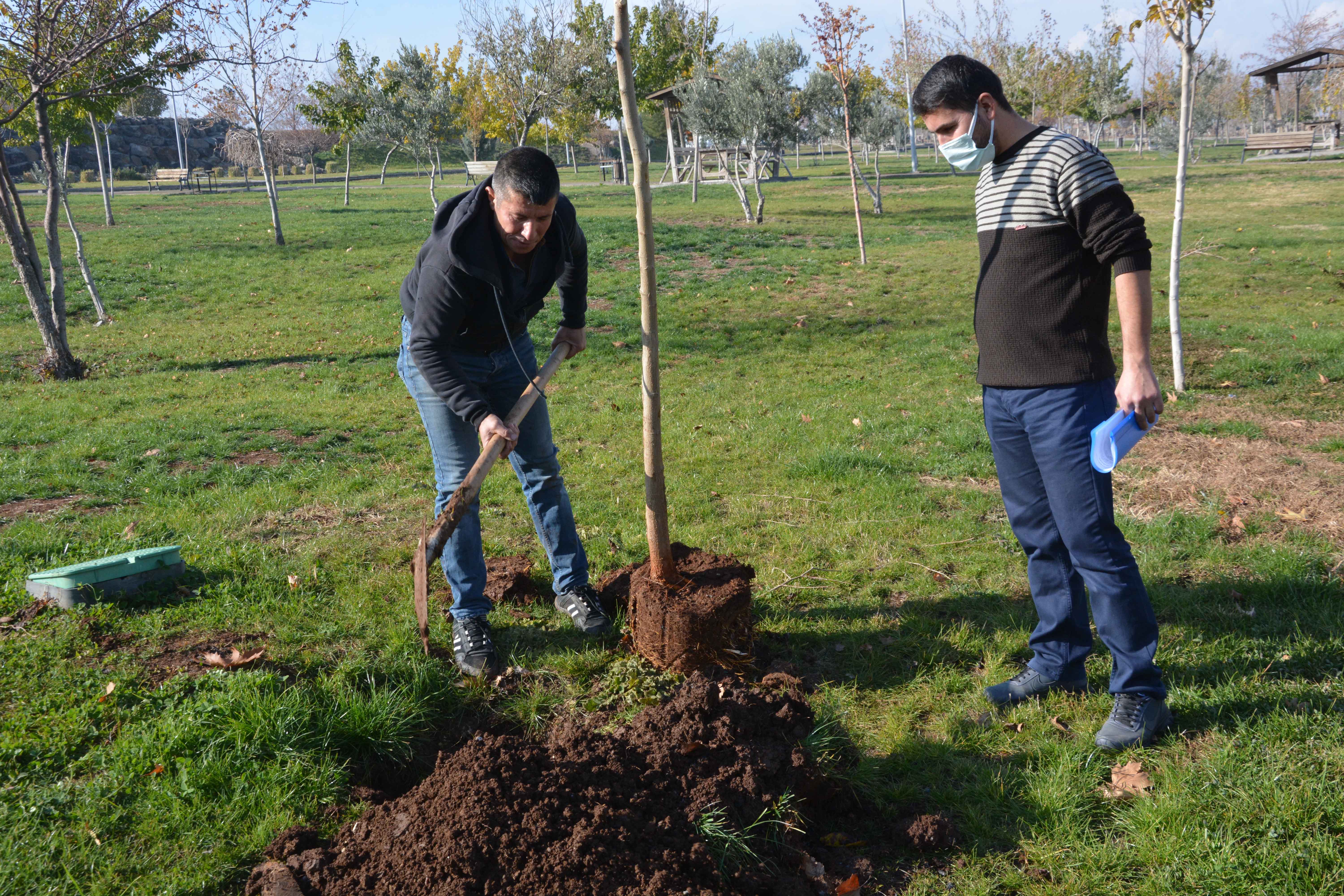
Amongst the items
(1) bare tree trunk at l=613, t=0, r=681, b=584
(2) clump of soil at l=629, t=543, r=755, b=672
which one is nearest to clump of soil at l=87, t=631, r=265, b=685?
(2) clump of soil at l=629, t=543, r=755, b=672

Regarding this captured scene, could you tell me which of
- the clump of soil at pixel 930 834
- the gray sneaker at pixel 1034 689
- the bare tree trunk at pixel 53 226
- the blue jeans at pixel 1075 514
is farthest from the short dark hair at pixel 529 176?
the bare tree trunk at pixel 53 226

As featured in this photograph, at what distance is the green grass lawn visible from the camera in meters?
2.62

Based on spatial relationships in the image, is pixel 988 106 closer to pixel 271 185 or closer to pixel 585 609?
pixel 585 609

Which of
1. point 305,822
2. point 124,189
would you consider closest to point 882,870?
point 305,822

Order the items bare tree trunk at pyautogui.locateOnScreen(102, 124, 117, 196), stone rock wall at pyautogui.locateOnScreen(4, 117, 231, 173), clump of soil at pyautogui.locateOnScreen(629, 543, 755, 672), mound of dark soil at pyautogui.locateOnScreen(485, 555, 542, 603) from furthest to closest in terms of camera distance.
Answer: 1. stone rock wall at pyautogui.locateOnScreen(4, 117, 231, 173)
2. bare tree trunk at pyautogui.locateOnScreen(102, 124, 117, 196)
3. mound of dark soil at pyautogui.locateOnScreen(485, 555, 542, 603)
4. clump of soil at pyautogui.locateOnScreen(629, 543, 755, 672)

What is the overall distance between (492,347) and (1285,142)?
1620 inches

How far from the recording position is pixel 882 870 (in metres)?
2.50

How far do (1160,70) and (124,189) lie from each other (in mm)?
52016

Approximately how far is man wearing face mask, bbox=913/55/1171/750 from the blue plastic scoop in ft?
0.11

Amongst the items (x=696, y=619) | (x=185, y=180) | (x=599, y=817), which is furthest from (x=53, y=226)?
(x=185, y=180)

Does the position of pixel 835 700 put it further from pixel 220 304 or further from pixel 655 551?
pixel 220 304

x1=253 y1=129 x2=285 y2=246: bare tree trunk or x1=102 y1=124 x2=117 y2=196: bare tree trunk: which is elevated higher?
x1=102 y1=124 x2=117 y2=196: bare tree trunk

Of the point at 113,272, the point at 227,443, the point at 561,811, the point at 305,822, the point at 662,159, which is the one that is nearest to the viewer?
the point at 561,811

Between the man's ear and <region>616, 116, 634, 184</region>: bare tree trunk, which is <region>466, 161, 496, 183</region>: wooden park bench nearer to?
<region>616, 116, 634, 184</region>: bare tree trunk
